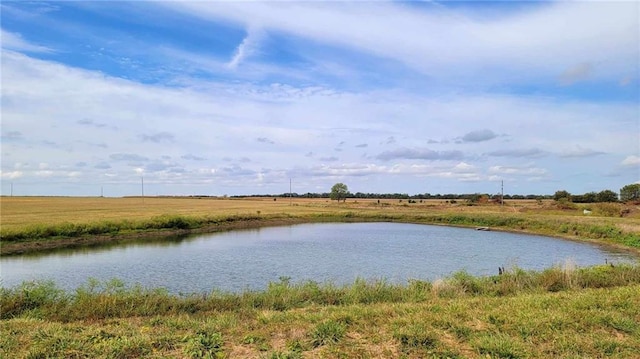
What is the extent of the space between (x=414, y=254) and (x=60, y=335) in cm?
2394

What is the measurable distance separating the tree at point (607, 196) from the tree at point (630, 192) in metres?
1.67

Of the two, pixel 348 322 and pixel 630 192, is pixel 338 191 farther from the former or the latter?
pixel 348 322

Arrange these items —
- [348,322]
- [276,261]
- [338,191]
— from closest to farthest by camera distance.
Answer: [348,322] → [276,261] → [338,191]

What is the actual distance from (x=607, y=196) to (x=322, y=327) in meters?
104

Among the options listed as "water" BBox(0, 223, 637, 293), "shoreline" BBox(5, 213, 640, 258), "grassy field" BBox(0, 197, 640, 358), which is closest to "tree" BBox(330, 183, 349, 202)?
"shoreline" BBox(5, 213, 640, 258)

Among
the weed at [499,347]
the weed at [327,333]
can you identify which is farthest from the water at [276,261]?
the weed at [499,347]

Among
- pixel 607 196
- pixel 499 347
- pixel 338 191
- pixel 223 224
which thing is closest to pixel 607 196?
pixel 607 196

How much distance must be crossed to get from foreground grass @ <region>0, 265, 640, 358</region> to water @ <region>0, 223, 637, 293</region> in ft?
18.8

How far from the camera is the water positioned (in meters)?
19.2

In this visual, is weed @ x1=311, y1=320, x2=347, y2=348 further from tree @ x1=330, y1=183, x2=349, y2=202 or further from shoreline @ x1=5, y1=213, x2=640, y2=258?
tree @ x1=330, y1=183, x2=349, y2=202

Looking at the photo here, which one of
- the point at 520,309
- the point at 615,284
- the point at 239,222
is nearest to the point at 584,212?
the point at 239,222

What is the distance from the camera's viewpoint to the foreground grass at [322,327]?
6.16m

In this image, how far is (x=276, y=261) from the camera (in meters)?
24.6

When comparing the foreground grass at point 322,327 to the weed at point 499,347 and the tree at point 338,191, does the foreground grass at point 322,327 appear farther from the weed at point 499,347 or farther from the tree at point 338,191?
the tree at point 338,191
